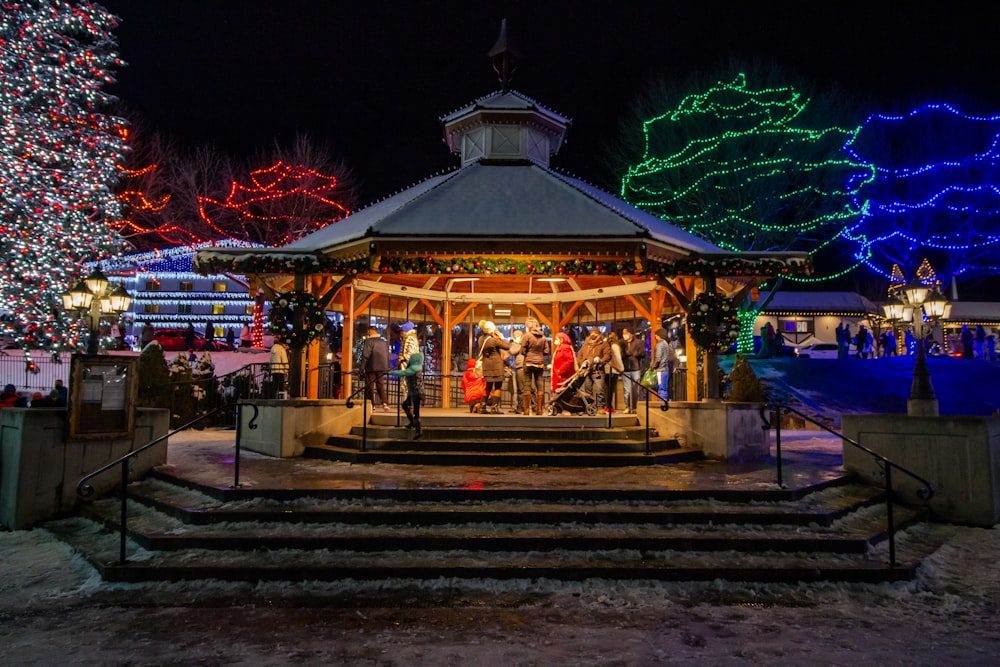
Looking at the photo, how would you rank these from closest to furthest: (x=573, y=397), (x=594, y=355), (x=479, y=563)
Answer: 1. (x=479, y=563)
2. (x=573, y=397)
3. (x=594, y=355)

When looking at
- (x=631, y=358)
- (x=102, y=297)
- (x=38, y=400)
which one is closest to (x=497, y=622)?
(x=631, y=358)

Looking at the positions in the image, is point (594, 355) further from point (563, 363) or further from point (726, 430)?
point (726, 430)

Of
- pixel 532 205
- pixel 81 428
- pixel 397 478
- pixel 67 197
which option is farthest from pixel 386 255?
pixel 67 197

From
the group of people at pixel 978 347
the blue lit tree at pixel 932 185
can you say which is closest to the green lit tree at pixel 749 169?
the blue lit tree at pixel 932 185

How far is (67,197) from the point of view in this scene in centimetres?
2031

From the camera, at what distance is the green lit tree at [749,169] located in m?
27.3

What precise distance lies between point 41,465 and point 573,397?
28.6ft

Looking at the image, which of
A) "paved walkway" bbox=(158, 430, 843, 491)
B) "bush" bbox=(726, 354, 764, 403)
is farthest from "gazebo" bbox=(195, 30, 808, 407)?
"paved walkway" bbox=(158, 430, 843, 491)

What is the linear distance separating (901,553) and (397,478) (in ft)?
19.5

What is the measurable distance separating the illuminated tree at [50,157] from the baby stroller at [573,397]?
50.0 ft

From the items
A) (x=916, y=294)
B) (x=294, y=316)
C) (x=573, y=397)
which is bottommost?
(x=573, y=397)

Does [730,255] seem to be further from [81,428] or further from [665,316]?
[81,428]

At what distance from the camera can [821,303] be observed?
39.8 m

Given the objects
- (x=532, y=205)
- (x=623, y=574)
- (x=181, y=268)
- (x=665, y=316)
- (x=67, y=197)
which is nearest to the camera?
(x=623, y=574)
